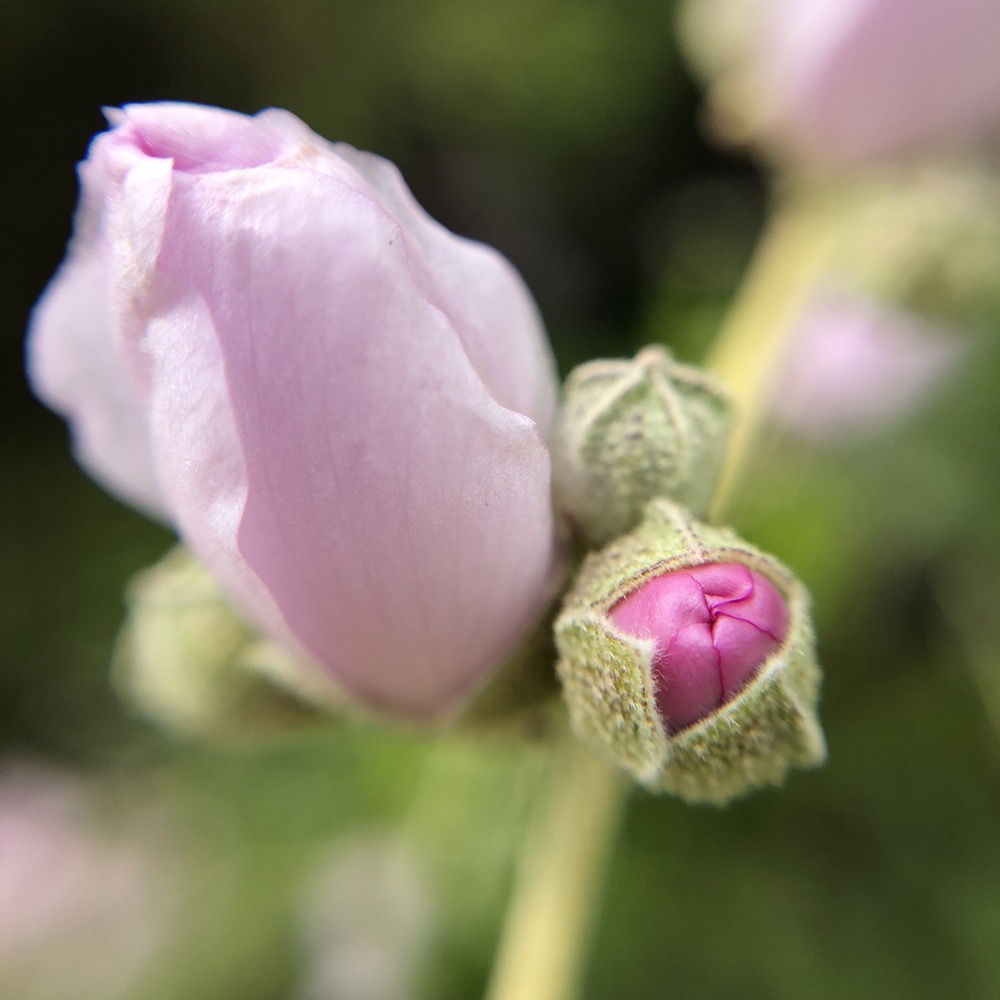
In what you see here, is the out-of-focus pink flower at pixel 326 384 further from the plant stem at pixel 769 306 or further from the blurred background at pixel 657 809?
the blurred background at pixel 657 809

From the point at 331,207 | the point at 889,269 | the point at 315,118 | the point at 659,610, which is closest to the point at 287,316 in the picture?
the point at 331,207

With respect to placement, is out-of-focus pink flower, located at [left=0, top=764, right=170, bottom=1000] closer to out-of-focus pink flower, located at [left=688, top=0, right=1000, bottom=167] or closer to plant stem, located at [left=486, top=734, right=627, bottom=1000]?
plant stem, located at [left=486, top=734, right=627, bottom=1000]

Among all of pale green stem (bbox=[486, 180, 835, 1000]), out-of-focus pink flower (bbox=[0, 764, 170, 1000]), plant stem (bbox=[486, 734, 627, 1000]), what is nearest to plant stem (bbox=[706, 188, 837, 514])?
pale green stem (bbox=[486, 180, 835, 1000])

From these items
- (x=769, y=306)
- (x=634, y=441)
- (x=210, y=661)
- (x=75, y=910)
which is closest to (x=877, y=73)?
(x=769, y=306)

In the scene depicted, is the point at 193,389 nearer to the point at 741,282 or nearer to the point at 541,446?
the point at 541,446

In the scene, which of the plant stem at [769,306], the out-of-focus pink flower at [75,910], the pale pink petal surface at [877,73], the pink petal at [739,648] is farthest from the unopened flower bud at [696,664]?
the out-of-focus pink flower at [75,910]

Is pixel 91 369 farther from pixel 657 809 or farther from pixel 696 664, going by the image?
pixel 657 809
